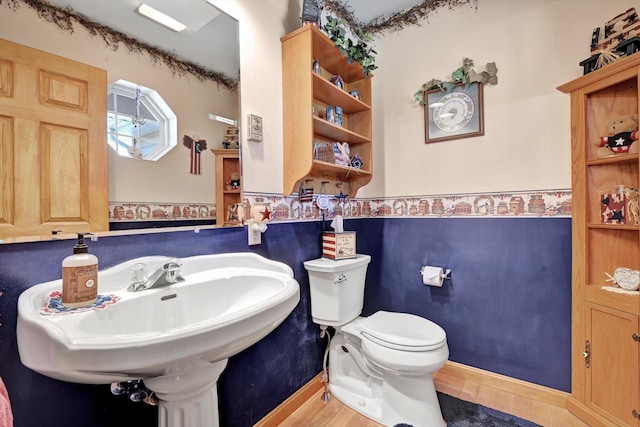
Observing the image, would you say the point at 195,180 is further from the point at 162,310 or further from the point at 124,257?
the point at 162,310

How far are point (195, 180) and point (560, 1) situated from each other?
216 centimetres

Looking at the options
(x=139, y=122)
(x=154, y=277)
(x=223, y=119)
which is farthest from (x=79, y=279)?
(x=223, y=119)

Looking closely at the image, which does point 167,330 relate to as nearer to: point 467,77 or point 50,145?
point 50,145

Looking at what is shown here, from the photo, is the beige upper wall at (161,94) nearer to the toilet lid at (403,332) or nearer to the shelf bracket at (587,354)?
the toilet lid at (403,332)

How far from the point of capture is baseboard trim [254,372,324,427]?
145cm

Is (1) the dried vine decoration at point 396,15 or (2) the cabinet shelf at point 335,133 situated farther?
(1) the dried vine decoration at point 396,15

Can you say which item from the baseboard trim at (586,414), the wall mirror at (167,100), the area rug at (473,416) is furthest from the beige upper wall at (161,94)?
the baseboard trim at (586,414)

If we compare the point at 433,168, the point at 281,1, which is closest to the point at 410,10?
the point at 281,1

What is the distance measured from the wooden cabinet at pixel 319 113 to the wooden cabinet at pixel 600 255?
1.13 meters

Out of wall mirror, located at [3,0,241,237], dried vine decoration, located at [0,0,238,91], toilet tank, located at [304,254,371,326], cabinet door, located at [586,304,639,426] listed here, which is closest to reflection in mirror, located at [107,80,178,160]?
wall mirror, located at [3,0,241,237]

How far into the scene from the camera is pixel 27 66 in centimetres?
80

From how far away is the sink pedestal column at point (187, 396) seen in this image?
0.78 m

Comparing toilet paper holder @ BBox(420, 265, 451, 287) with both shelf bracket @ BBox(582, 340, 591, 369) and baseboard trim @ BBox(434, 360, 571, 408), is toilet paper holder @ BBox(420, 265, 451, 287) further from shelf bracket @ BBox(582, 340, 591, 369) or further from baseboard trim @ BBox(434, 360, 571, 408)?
shelf bracket @ BBox(582, 340, 591, 369)

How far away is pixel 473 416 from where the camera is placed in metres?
1.55
